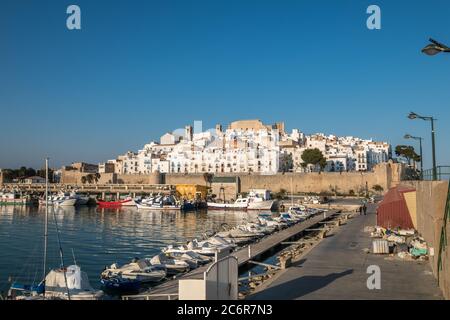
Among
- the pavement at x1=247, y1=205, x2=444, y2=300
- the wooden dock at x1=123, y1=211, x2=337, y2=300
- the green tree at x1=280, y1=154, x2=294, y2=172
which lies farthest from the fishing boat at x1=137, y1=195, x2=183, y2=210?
the pavement at x1=247, y1=205, x2=444, y2=300

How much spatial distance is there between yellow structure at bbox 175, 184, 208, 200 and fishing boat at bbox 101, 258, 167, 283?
58196 millimetres

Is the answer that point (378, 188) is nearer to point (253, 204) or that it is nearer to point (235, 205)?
point (253, 204)

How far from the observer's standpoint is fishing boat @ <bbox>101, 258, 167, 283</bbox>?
18500 mm

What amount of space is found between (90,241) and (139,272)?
46.9 ft

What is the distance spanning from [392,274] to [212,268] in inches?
292

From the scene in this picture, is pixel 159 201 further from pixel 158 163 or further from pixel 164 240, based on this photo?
pixel 158 163

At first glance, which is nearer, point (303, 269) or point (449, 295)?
point (449, 295)

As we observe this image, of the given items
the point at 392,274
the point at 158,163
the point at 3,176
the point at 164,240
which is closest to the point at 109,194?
the point at 158,163

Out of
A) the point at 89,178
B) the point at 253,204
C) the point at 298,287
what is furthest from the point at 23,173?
the point at 298,287

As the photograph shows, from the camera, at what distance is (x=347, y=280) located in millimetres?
13445

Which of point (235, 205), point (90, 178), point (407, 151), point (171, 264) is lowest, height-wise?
point (171, 264)

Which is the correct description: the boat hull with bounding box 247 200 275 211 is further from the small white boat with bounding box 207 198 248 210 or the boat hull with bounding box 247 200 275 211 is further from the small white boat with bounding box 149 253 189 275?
the small white boat with bounding box 149 253 189 275

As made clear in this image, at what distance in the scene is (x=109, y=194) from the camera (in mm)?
91812

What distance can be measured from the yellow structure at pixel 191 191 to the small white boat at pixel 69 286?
2442 inches
